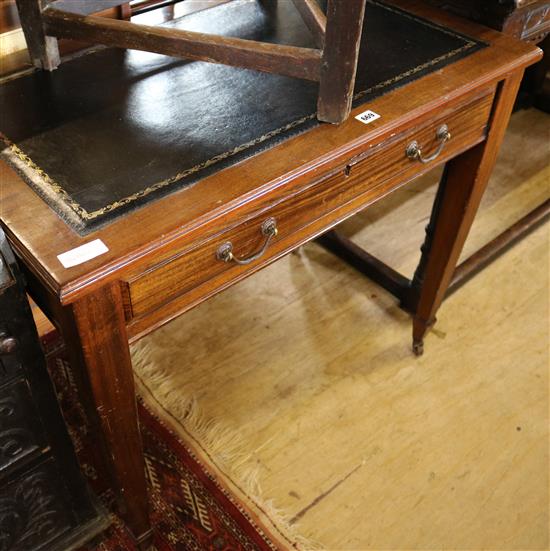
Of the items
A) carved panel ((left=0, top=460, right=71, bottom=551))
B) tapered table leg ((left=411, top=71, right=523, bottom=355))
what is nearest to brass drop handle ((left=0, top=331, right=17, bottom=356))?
carved panel ((left=0, top=460, right=71, bottom=551))

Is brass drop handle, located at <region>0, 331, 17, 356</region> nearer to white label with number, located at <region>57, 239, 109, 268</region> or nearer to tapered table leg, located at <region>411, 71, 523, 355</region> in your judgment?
white label with number, located at <region>57, 239, 109, 268</region>

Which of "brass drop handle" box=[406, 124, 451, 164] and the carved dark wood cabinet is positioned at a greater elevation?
"brass drop handle" box=[406, 124, 451, 164]

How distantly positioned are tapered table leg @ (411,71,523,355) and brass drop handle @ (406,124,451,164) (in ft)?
0.52

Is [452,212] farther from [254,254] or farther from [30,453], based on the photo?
[30,453]

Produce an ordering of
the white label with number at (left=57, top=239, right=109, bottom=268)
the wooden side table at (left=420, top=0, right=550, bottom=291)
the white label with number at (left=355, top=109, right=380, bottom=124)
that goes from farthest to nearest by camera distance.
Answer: the wooden side table at (left=420, top=0, right=550, bottom=291) < the white label with number at (left=355, top=109, right=380, bottom=124) < the white label with number at (left=57, top=239, right=109, bottom=268)

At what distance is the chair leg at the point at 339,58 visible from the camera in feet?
3.13

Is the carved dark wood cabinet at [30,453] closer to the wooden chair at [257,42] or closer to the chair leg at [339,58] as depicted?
the wooden chair at [257,42]

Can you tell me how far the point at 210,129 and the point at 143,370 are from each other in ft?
2.62

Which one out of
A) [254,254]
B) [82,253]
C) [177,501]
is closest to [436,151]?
[254,254]

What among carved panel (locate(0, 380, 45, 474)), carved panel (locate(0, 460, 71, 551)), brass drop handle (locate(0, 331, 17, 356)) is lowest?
carved panel (locate(0, 460, 71, 551))

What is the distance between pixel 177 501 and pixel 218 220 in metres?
0.76

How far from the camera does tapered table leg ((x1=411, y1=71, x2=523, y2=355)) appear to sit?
1.32 metres

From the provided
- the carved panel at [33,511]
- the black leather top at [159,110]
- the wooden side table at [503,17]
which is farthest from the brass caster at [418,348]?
the carved panel at [33,511]

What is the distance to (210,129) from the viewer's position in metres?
1.05
